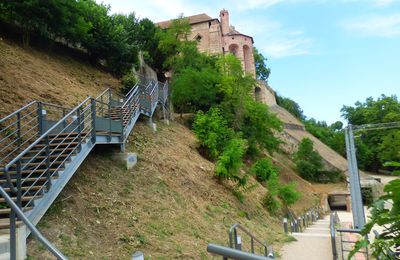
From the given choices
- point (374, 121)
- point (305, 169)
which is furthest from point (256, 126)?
point (374, 121)

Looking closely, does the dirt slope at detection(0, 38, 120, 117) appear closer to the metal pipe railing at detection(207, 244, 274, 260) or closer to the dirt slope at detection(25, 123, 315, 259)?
the dirt slope at detection(25, 123, 315, 259)

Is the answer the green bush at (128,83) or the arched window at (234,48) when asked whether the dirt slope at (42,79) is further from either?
the arched window at (234,48)

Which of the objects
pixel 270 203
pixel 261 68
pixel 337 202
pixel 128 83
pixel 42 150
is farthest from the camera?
pixel 261 68

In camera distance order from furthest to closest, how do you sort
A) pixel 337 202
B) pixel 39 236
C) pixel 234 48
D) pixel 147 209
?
1. pixel 234 48
2. pixel 337 202
3. pixel 147 209
4. pixel 39 236

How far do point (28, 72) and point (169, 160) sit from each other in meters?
5.98

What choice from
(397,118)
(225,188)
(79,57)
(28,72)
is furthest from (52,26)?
(397,118)

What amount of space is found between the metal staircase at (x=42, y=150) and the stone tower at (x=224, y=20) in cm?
Result: 4498

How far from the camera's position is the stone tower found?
2116 inches

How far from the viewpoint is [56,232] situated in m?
5.04

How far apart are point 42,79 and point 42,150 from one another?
7.55m

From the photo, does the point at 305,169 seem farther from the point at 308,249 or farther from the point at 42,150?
the point at 42,150

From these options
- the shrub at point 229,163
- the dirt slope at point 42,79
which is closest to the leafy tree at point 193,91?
the dirt slope at point 42,79

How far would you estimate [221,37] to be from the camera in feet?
167

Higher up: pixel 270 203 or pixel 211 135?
pixel 211 135
